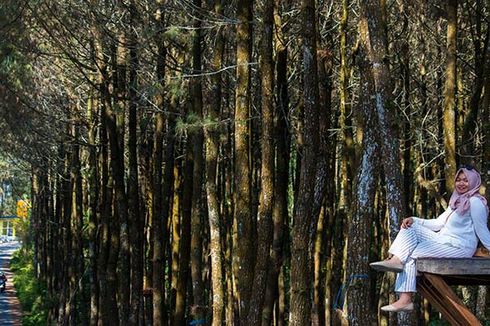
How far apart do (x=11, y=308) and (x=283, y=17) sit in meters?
27.0

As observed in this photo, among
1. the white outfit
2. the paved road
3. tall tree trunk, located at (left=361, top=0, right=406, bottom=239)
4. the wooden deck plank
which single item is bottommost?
the paved road

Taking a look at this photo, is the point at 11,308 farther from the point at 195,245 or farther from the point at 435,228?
the point at 435,228

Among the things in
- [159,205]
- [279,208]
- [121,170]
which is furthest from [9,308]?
[279,208]

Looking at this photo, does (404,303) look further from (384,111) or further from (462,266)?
(384,111)

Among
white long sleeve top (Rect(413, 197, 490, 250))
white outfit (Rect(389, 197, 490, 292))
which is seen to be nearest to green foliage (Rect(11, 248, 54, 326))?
white outfit (Rect(389, 197, 490, 292))

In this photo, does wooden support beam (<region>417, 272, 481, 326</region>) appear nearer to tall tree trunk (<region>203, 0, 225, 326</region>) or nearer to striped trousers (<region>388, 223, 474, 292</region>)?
striped trousers (<region>388, 223, 474, 292</region>)

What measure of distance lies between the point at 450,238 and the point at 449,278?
33 centimetres

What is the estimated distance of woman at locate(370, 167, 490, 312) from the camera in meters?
7.64

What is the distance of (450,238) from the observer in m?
7.67

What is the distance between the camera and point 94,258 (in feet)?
71.1

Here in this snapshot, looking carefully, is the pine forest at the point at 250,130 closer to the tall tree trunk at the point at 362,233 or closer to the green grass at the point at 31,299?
the tall tree trunk at the point at 362,233

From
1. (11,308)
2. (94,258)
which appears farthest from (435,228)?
(11,308)

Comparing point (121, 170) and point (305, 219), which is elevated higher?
point (121, 170)

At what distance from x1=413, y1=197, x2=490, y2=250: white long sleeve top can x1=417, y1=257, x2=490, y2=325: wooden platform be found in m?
0.23
